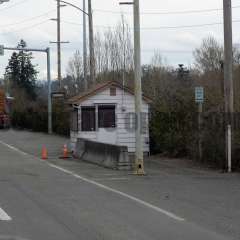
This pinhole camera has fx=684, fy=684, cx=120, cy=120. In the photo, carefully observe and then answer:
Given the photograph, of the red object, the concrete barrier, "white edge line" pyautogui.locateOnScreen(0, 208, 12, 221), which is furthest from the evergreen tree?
"white edge line" pyautogui.locateOnScreen(0, 208, 12, 221)

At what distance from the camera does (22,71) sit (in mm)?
101875

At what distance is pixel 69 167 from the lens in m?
24.5

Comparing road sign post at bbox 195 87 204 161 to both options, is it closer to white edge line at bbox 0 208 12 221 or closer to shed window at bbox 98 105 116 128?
shed window at bbox 98 105 116 128

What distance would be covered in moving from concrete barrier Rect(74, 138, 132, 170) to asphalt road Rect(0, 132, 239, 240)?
1574 mm

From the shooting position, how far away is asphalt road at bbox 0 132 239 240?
1045 cm

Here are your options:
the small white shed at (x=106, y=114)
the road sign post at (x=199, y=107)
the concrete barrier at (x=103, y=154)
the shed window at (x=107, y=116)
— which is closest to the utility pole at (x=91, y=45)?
the small white shed at (x=106, y=114)

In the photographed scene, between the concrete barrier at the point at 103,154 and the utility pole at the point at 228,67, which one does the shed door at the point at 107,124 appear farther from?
the utility pole at the point at 228,67

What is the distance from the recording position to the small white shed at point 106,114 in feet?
107

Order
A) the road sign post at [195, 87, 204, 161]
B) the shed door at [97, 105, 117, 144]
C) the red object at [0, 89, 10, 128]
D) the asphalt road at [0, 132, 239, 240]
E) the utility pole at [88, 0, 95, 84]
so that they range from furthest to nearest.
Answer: the red object at [0, 89, 10, 128]
the utility pole at [88, 0, 95, 84]
the shed door at [97, 105, 117, 144]
the road sign post at [195, 87, 204, 161]
the asphalt road at [0, 132, 239, 240]

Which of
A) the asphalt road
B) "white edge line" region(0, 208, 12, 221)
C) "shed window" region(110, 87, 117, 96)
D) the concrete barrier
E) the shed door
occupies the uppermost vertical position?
"shed window" region(110, 87, 117, 96)

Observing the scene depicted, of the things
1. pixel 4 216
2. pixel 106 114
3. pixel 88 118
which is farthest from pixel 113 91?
Result: pixel 4 216

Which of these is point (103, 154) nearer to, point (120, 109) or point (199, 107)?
point (199, 107)

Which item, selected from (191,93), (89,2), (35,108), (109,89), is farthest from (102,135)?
(35,108)

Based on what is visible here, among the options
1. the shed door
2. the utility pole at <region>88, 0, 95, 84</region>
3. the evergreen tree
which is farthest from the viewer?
the evergreen tree
